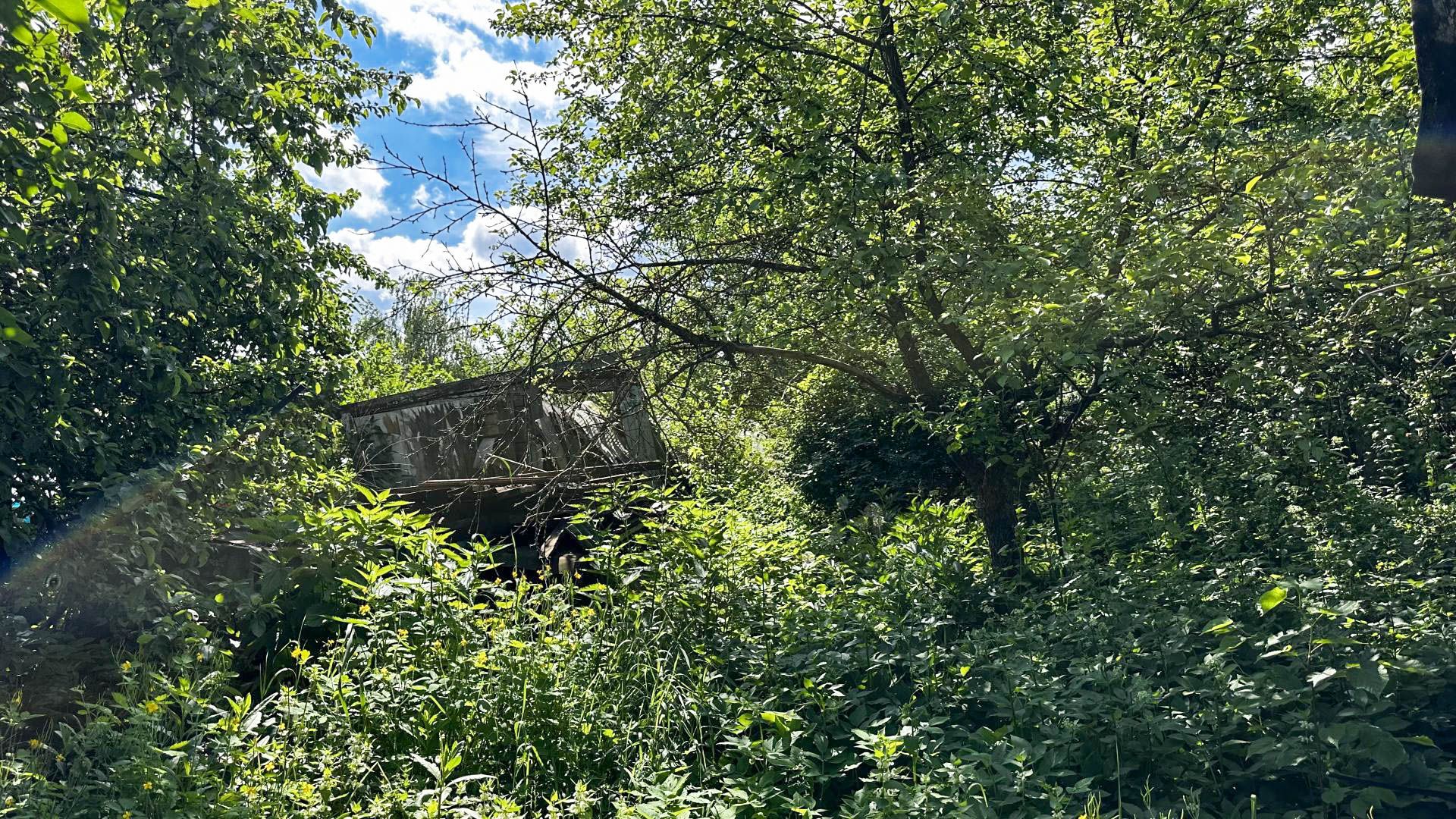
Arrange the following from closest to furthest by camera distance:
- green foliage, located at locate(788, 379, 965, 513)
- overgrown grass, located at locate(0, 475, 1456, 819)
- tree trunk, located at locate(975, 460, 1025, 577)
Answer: overgrown grass, located at locate(0, 475, 1456, 819), tree trunk, located at locate(975, 460, 1025, 577), green foliage, located at locate(788, 379, 965, 513)

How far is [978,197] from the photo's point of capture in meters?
5.54

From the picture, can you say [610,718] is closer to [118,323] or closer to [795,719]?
[795,719]

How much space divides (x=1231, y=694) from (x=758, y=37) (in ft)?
15.3

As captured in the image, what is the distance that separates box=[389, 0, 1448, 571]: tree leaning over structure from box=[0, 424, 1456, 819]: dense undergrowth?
133cm

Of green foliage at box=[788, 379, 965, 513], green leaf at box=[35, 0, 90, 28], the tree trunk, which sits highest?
green foliage at box=[788, 379, 965, 513]

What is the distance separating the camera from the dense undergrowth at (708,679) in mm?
3211

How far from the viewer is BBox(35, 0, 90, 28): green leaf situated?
1.68 m

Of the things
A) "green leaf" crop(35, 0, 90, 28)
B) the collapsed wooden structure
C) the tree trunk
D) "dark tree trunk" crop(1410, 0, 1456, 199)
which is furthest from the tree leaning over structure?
"green leaf" crop(35, 0, 90, 28)

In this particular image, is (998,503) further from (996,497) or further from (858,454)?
(858,454)

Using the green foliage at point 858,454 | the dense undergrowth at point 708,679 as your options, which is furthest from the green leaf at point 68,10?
the green foliage at point 858,454

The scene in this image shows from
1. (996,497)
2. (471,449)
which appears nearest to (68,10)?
(996,497)

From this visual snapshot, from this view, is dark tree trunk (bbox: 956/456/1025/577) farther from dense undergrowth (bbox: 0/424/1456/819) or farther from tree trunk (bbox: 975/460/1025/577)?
dense undergrowth (bbox: 0/424/1456/819)

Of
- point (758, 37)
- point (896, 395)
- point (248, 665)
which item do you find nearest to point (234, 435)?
point (248, 665)

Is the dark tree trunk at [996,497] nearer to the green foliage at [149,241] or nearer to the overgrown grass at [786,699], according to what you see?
the overgrown grass at [786,699]
